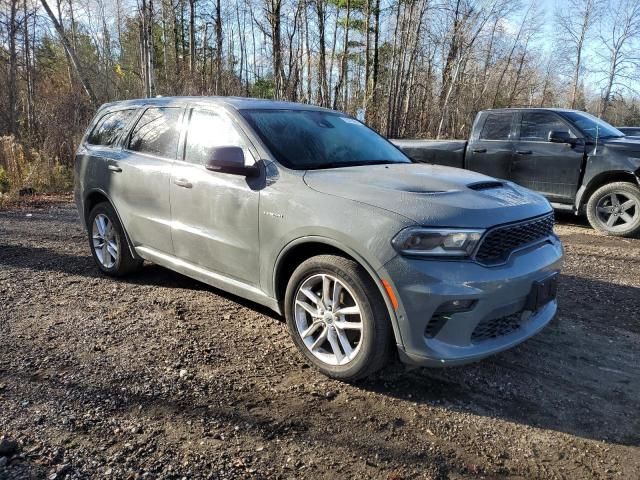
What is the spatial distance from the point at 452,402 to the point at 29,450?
226 centimetres

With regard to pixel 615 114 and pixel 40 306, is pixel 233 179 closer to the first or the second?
pixel 40 306

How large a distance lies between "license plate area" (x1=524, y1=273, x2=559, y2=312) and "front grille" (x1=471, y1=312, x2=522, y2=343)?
3.7 inches

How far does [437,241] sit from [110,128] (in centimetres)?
388

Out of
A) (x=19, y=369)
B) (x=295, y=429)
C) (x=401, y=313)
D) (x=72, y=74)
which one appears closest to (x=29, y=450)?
(x=19, y=369)

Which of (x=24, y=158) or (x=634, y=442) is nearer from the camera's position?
(x=634, y=442)

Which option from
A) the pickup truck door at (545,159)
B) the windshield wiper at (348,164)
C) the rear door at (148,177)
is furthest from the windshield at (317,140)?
the pickup truck door at (545,159)

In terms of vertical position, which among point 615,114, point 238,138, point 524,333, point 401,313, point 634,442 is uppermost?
point 615,114

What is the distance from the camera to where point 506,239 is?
2891mm

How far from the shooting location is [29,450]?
7.80 feet

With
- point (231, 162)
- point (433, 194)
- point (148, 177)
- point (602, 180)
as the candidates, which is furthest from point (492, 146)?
point (231, 162)

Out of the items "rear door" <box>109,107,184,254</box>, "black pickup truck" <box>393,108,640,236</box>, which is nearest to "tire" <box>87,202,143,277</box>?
"rear door" <box>109,107,184,254</box>

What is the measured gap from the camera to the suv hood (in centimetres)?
274

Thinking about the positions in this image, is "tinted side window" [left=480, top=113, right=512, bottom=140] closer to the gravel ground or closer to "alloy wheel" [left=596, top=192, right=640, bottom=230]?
"alloy wheel" [left=596, top=192, right=640, bottom=230]

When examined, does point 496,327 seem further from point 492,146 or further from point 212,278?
point 492,146
